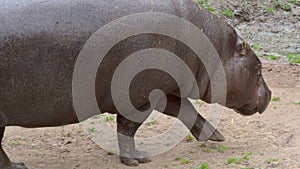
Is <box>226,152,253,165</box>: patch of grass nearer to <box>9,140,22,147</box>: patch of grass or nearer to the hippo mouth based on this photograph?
the hippo mouth

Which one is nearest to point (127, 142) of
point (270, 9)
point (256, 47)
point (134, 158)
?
point (134, 158)

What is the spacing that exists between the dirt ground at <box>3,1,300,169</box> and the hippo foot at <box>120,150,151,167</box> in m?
0.05

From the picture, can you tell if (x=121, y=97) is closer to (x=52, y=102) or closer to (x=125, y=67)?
(x=125, y=67)

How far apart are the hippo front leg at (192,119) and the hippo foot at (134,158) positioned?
0.47 meters

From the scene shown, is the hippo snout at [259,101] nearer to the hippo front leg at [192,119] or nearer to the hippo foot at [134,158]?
the hippo front leg at [192,119]

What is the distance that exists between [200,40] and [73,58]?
3.96 feet

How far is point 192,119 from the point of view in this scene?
5.82 metres

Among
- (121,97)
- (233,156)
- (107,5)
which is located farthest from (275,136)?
(107,5)

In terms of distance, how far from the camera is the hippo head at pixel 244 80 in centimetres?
566

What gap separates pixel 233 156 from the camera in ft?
17.8

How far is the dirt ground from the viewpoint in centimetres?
529

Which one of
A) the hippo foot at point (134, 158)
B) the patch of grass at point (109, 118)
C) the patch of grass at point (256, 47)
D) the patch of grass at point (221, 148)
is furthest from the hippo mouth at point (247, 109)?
the patch of grass at point (256, 47)

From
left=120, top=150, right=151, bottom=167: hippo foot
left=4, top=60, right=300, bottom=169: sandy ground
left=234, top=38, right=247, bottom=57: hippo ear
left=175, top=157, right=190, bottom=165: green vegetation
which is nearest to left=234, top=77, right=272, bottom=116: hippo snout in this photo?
left=4, top=60, right=300, bottom=169: sandy ground

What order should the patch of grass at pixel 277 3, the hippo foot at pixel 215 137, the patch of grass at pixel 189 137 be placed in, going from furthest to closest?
the patch of grass at pixel 277 3
the patch of grass at pixel 189 137
the hippo foot at pixel 215 137
